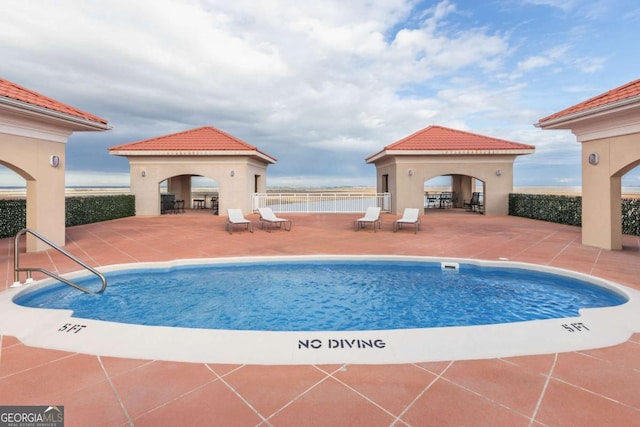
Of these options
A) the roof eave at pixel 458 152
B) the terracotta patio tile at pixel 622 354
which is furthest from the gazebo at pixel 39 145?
the roof eave at pixel 458 152

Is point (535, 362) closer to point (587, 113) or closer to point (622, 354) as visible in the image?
point (622, 354)

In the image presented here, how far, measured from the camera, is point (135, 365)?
3.05 metres

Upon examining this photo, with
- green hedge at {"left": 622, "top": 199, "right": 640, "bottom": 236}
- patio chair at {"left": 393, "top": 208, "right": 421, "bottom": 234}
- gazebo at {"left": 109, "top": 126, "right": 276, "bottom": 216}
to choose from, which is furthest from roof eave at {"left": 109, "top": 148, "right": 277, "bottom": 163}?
green hedge at {"left": 622, "top": 199, "right": 640, "bottom": 236}

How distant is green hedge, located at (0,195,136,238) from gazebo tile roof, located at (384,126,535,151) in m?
13.9

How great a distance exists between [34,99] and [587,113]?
42.6 ft

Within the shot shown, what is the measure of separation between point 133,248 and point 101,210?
8209mm

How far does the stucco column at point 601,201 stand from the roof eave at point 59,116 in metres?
13.1

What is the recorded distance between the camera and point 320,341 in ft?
11.4

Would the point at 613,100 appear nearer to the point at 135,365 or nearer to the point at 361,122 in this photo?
the point at 135,365

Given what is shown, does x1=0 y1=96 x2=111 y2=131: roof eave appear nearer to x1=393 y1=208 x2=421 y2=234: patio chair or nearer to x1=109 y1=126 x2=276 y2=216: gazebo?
x1=109 y1=126 x2=276 y2=216: gazebo

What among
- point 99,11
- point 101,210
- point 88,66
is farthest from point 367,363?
point 88,66

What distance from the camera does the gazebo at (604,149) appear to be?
25.1 ft

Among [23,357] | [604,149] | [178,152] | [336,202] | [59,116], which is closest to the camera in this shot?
[23,357]

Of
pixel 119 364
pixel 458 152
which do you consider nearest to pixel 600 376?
pixel 119 364
